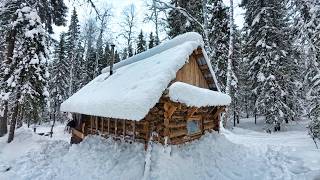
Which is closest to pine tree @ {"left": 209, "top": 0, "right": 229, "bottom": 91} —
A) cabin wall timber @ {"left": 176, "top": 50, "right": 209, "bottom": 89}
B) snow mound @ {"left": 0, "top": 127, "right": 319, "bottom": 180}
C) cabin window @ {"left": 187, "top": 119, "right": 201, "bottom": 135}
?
cabin wall timber @ {"left": 176, "top": 50, "right": 209, "bottom": 89}

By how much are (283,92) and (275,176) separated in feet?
48.0

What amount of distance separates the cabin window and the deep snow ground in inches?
18.9

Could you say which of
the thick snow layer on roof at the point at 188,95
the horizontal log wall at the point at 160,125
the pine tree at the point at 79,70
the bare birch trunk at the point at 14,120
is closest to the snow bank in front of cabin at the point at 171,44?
the thick snow layer on roof at the point at 188,95

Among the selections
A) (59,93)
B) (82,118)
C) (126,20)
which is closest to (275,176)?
(82,118)

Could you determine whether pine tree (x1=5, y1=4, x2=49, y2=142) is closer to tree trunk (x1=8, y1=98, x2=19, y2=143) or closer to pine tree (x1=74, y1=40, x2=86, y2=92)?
tree trunk (x1=8, y1=98, x2=19, y2=143)

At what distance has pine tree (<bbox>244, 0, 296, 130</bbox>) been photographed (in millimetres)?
23094

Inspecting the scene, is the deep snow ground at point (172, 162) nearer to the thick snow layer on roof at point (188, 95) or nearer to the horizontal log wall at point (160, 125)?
the horizontal log wall at point (160, 125)

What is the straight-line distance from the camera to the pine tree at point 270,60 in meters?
23.1

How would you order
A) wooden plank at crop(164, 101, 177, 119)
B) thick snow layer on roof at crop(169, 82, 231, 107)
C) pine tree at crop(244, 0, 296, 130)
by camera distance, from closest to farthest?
1. thick snow layer on roof at crop(169, 82, 231, 107)
2. wooden plank at crop(164, 101, 177, 119)
3. pine tree at crop(244, 0, 296, 130)

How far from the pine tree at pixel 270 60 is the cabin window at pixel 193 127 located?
12.1 meters

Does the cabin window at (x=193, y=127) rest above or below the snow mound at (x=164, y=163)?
above

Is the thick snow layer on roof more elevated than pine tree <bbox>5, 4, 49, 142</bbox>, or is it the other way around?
pine tree <bbox>5, 4, 49, 142</bbox>

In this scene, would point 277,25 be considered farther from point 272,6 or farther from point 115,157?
point 115,157

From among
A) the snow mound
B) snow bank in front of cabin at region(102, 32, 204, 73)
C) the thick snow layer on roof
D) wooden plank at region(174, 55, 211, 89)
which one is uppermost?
snow bank in front of cabin at region(102, 32, 204, 73)
